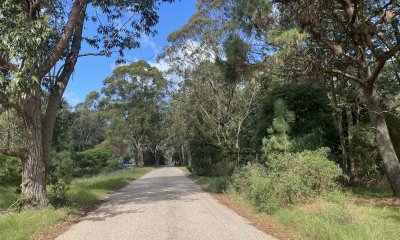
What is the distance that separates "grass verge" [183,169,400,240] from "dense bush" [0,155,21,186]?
1353cm

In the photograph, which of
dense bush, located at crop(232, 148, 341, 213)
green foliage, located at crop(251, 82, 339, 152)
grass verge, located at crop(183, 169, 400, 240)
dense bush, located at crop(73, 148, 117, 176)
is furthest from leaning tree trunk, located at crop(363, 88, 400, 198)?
dense bush, located at crop(73, 148, 117, 176)

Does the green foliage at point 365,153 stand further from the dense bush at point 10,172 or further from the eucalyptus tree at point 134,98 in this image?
the eucalyptus tree at point 134,98

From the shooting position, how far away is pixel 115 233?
9.45 m

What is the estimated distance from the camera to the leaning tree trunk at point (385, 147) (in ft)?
42.1

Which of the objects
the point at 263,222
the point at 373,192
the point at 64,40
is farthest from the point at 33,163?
the point at 373,192

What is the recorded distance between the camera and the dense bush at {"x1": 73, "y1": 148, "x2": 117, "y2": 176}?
163 feet

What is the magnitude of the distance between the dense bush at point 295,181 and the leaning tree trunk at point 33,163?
675cm

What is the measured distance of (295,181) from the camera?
11500 mm

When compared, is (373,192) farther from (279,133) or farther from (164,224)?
(164,224)

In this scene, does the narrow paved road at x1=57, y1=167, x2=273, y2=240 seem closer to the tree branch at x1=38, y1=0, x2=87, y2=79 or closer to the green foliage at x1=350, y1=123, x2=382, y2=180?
the tree branch at x1=38, y1=0, x2=87, y2=79

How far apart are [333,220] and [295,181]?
9.65 feet

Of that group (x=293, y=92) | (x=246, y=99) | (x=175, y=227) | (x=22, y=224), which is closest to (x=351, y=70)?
(x=293, y=92)

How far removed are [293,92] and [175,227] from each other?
10.5 metres

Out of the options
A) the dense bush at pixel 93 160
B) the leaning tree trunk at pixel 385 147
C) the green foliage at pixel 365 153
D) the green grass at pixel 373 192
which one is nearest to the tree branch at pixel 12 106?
the leaning tree trunk at pixel 385 147
